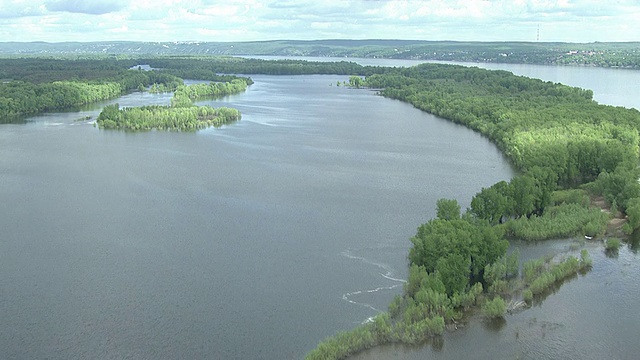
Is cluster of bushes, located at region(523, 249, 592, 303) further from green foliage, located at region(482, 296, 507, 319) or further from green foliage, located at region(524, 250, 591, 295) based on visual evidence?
green foliage, located at region(482, 296, 507, 319)

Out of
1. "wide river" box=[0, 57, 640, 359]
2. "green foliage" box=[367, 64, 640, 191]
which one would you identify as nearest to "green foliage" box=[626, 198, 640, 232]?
"wide river" box=[0, 57, 640, 359]

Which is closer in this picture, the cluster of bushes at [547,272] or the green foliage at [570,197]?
the cluster of bushes at [547,272]

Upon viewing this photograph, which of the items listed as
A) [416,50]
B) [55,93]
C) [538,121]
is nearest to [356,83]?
[55,93]

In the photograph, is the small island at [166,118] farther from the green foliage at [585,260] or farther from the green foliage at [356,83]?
the green foliage at [356,83]

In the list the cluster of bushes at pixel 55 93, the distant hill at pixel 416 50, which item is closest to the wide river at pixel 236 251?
the cluster of bushes at pixel 55 93

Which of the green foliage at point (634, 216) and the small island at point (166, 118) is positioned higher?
the small island at point (166, 118)

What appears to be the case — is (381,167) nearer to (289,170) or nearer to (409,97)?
(289,170)

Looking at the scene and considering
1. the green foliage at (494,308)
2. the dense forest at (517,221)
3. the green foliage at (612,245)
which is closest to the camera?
the dense forest at (517,221)
